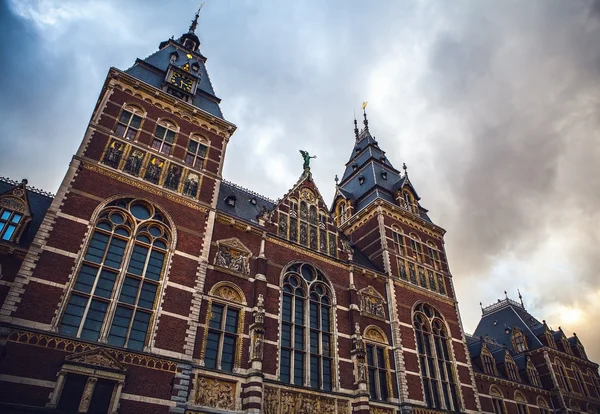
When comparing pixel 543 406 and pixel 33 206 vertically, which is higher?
pixel 33 206

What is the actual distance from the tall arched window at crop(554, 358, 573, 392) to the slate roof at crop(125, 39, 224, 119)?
41996mm

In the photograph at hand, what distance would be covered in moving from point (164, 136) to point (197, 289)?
992 cm

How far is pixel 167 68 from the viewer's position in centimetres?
2734

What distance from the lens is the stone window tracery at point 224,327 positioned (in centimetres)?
1944

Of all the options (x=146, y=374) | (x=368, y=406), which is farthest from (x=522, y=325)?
(x=146, y=374)

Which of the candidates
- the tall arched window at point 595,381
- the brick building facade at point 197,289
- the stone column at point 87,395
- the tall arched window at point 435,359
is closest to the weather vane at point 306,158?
the brick building facade at point 197,289

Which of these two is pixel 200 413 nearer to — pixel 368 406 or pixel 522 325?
pixel 368 406

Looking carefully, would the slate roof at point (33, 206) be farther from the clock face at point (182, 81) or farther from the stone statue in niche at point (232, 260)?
the clock face at point (182, 81)

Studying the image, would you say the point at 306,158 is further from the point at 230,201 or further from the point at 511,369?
the point at 511,369

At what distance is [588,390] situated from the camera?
4350cm

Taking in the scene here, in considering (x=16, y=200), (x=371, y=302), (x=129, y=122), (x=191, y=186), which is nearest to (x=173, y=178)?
(x=191, y=186)

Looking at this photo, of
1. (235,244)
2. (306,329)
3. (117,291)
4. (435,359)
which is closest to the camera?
(117,291)

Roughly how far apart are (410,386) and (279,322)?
32.4 ft

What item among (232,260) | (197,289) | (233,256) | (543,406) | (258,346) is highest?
(233,256)
